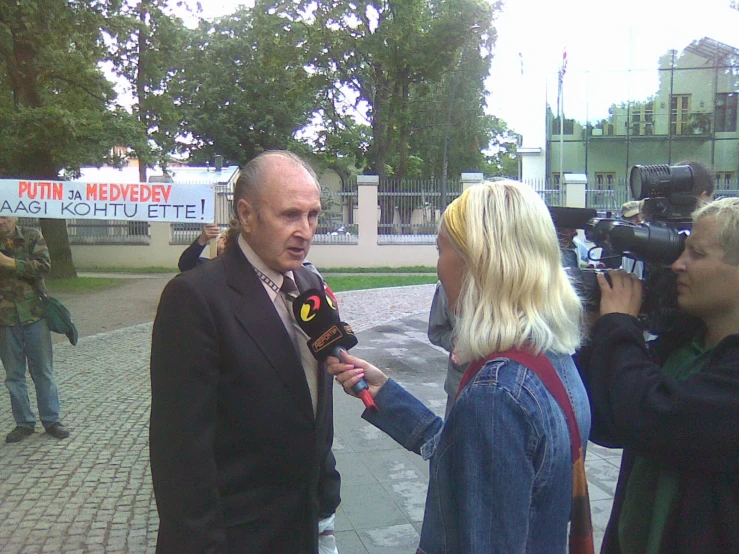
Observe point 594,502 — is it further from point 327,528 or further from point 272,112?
point 272,112

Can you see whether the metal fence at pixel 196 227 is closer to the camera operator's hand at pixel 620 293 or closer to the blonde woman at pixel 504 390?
the camera operator's hand at pixel 620 293

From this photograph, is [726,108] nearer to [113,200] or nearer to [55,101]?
[55,101]

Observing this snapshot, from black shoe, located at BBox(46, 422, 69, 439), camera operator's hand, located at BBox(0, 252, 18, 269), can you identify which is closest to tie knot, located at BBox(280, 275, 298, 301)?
camera operator's hand, located at BBox(0, 252, 18, 269)

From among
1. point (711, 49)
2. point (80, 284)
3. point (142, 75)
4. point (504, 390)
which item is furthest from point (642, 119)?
point (504, 390)

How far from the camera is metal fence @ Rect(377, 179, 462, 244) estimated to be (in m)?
22.6

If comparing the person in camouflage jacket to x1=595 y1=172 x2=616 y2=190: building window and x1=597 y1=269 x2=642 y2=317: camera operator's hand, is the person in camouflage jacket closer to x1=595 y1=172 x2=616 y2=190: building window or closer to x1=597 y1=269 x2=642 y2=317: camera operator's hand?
x1=597 y1=269 x2=642 y2=317: camera operator's hand

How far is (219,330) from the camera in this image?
2.03 metres

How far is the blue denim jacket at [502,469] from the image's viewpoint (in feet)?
4.83

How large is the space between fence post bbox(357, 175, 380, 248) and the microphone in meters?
20.3

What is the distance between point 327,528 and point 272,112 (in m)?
37.9

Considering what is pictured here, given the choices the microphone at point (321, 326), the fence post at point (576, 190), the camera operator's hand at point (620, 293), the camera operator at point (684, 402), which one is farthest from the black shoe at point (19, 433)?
the fence post at point (576, 190)

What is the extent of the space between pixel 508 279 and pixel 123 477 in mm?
4456

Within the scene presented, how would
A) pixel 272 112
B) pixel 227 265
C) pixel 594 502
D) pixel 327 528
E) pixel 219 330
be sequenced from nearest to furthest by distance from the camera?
pixel 219 330 → pixel 227 265 → pixel 327 528 → pixel 594 502 → pixel 272 112

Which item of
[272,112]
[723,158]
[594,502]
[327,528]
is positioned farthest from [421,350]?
[272,112]
